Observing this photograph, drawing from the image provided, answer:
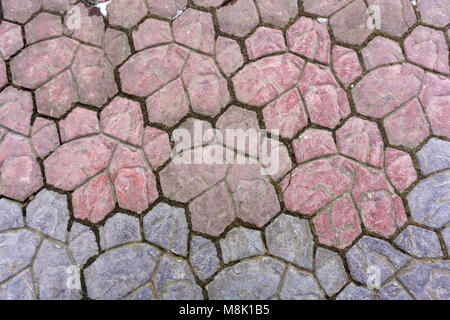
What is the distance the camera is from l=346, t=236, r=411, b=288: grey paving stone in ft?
8.56

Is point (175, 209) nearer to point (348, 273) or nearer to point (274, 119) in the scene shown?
point (274, 119)

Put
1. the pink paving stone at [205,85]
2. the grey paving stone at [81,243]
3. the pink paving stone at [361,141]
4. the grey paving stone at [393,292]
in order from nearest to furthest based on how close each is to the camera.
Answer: the grey paving stone at [393,292] → the grey paving stone at [81,243] → the pink paving stone at [361,141] → the pink paving stone at [205,85]

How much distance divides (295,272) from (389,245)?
0.71 metres

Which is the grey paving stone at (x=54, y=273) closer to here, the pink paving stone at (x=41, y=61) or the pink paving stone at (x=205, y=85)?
the pink paving stone at (x=41, y=61)

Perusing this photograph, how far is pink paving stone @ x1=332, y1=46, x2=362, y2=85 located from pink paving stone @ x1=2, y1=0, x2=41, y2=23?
256cm

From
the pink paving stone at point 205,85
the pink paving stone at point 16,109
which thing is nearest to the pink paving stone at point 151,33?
the pink paving stone at point 205,85

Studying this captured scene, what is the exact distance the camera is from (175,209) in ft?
8.98

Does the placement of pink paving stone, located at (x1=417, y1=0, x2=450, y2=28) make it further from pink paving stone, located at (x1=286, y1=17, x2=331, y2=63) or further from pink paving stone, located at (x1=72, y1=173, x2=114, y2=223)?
pink paving stone, located at (x1=72, y1=173, x2=114, y2=223)

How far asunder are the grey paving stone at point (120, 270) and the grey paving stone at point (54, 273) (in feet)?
0.38

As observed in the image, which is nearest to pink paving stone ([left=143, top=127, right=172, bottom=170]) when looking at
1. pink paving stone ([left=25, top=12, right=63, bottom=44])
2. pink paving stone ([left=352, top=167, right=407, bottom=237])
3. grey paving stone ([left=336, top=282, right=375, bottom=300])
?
pink paving stone ([left=25, top=12, right=63, bottom=44])

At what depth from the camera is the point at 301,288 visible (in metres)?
2.61

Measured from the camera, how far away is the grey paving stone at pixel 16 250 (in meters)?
2.69

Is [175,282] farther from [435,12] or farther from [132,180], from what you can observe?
[435,12]
